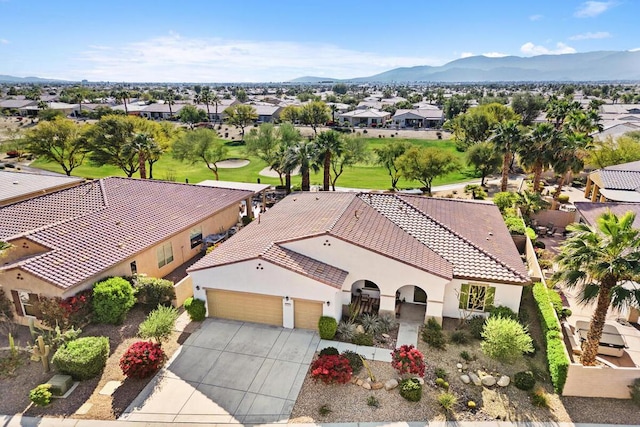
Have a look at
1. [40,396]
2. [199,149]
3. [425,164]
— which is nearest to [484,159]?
[425,164]

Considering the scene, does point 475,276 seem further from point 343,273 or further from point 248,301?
point 248,301

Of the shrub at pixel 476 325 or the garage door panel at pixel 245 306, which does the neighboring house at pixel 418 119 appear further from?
the garage door panel at pixel 245 306

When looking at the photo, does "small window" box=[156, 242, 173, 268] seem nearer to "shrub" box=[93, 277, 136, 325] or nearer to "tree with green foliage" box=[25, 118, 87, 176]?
"shrub" box=[93, 277, 136, 325]


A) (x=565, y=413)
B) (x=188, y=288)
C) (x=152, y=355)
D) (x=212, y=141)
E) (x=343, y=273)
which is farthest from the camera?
(x=212, y=141)

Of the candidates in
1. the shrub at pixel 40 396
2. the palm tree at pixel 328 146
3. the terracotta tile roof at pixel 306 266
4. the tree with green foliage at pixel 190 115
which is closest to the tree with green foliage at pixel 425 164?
the palm tree at pixel 328 146

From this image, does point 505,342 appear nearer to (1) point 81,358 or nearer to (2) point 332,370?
(2) point 332,370

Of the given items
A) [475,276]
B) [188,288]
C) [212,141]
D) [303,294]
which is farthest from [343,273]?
[212,141]
